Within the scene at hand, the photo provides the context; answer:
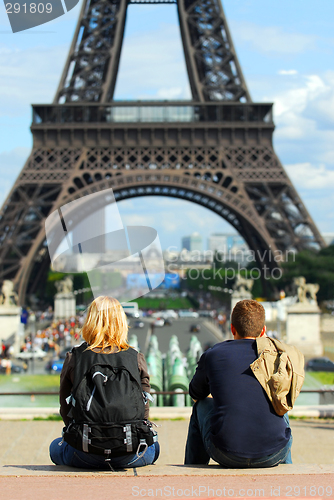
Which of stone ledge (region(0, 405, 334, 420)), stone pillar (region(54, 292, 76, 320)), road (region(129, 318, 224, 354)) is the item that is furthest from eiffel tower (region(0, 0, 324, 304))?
stone ledge (region(0, 405, 334, 420))

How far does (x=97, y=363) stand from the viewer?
3.16m

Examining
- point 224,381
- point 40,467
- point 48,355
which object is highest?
point 224,381

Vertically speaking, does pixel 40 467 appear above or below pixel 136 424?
below

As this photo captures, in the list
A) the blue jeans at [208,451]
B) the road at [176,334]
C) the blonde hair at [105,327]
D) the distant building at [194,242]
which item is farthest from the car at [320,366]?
the distant building at [194,242]

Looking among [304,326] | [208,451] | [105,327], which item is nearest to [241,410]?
[208,451]

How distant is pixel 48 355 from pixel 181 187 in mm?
12033

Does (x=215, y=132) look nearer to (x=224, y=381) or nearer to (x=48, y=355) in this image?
(x=48, y=355)

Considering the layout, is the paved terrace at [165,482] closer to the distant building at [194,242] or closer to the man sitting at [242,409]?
the man sitting at [242,409]

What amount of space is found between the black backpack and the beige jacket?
0.72m

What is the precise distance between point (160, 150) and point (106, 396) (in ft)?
98.1

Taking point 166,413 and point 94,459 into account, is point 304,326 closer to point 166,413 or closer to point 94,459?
point 166,413

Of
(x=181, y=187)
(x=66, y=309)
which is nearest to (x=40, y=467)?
(x=181, y=187)

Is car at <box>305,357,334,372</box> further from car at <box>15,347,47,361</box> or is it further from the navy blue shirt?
the navy blue shirt

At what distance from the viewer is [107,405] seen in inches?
123
